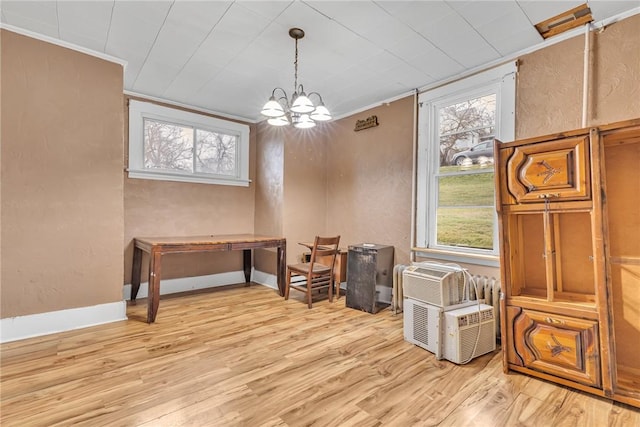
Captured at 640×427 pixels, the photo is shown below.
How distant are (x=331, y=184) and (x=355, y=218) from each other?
76cm

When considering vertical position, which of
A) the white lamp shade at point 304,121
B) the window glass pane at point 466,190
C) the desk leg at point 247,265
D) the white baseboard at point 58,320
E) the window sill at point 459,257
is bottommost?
the white baseboard at point 58,320

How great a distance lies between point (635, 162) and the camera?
7.02 ft

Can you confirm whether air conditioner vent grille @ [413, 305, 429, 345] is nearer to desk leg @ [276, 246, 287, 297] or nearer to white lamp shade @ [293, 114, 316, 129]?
white lamp shade @ [293, 114, 316, 129]

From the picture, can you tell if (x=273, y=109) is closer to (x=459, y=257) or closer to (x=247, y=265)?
(x=459, y=257)

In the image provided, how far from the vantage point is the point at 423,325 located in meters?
2.62

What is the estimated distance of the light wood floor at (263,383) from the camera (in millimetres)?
1743

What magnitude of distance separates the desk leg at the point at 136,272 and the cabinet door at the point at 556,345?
160 inches

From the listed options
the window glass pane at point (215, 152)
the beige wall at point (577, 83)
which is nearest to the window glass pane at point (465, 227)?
the beige wall at point (577, 83)

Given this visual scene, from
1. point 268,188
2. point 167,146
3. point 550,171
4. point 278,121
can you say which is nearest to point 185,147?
point 167,146

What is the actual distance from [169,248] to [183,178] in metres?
1.46

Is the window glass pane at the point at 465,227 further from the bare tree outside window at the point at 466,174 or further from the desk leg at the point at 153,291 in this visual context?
the desk leg at the point at 153,291

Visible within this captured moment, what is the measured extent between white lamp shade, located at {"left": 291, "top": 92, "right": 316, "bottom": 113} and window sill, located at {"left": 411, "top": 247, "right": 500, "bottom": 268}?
6.78 ft

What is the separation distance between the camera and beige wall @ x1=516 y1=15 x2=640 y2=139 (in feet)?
7.56

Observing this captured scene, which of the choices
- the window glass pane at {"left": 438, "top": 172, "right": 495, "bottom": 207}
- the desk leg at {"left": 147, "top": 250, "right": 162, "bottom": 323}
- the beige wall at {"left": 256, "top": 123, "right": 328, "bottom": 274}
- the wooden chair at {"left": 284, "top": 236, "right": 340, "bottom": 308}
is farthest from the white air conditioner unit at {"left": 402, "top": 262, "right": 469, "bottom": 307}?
the desk leg at {"left": 147, "top": 250, "right": 162, "bottom": 323}
